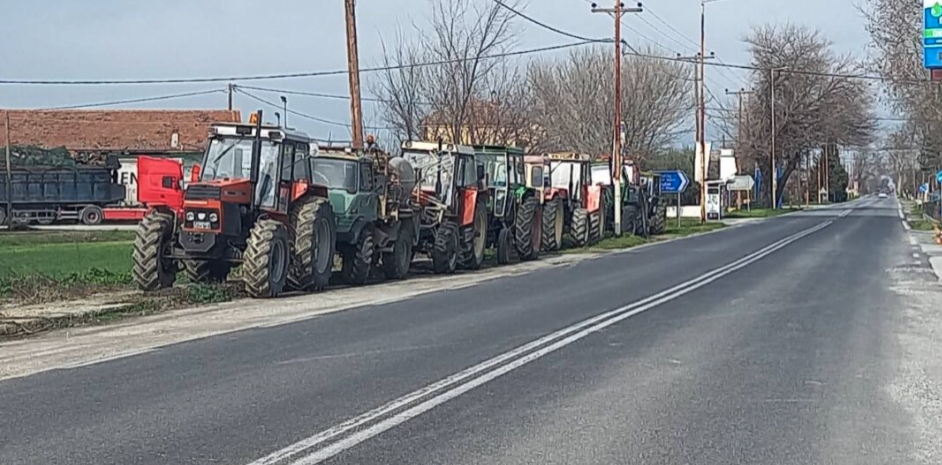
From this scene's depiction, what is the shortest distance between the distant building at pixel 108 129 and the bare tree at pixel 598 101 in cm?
1619

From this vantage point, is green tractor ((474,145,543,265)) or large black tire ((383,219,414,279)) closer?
large black tire ((383,219,414,279))

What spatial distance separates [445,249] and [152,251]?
7785mm

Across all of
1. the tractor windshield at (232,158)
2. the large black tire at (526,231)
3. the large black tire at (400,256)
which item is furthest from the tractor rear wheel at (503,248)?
the tractor windshield at (232,158)

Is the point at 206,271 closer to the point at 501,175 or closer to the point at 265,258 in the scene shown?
the point at 265,258

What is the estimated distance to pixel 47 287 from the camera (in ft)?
65.3

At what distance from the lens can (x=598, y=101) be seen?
62.5 meters

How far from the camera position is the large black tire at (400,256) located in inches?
960

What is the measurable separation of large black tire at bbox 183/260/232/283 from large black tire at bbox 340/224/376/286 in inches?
91.5

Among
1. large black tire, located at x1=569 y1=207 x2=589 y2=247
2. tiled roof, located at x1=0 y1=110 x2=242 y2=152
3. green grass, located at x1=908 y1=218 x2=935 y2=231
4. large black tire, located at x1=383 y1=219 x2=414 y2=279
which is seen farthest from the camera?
tiled roof, located at x1=0 y1=110 x2=242 y2=152

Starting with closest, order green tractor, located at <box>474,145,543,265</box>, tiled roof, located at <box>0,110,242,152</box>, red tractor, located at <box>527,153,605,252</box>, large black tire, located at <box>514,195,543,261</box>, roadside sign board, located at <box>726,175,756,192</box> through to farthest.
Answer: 1. green tractor, located at <box>474,145,543,265</box>
2. large black tire, located at <box>514,195,543,261</box>
3. red tractor, located at <box>527,153,605,252</box>
4. tiled roof, located at <box>0,110,242,152</box>
5. roadside sign board, located at <box>726,175,756,192</box>

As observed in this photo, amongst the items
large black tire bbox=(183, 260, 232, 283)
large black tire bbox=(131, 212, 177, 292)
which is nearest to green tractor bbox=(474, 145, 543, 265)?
large black tire bbox=(183, 260, 232, 283)

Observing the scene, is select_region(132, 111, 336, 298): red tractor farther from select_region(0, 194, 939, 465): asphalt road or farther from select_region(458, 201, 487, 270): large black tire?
select_region(458, 201, 487, 270): large black tire

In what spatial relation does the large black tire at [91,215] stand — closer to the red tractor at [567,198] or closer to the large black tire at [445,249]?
the red tractor at [567,198]

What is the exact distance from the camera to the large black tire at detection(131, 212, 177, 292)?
19641 millimetres
